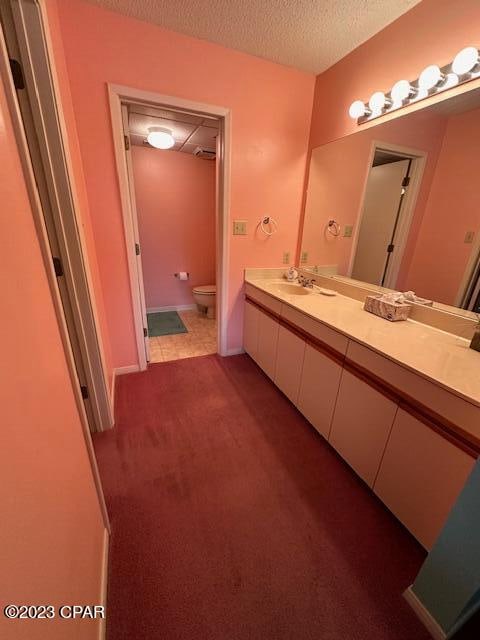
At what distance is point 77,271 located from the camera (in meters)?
1.42

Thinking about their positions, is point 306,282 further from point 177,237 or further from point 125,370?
point 177,237

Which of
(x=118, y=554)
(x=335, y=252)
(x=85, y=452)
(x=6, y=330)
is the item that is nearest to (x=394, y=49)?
(x=335, y=252)

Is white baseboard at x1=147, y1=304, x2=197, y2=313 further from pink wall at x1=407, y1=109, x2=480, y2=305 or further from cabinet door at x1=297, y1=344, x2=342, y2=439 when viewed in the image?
pink wall at x1=407, y1=109, x2=480, y2=305

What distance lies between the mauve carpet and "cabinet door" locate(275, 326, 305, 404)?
22 centimetres

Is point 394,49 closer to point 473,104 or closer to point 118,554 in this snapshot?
point 473,104

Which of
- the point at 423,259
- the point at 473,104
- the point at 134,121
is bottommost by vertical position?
the point at 423,259

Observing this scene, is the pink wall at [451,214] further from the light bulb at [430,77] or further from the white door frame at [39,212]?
the white door frame at [39,212]

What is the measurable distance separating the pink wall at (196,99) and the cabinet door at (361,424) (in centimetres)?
146

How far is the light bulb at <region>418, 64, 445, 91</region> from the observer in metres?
1.33

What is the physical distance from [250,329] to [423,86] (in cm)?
199

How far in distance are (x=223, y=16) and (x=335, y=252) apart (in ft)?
5.59

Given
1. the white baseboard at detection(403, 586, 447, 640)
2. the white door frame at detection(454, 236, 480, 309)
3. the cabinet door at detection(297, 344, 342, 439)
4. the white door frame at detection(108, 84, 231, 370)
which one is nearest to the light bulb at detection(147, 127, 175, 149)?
the white door frame at detection(108, 84, 231, 370)

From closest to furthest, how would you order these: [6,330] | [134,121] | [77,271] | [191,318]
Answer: [6,330], [77,271], [134,121], [191,318]

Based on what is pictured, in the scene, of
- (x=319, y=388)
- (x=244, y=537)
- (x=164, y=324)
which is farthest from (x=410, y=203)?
(x=164, y=324)
